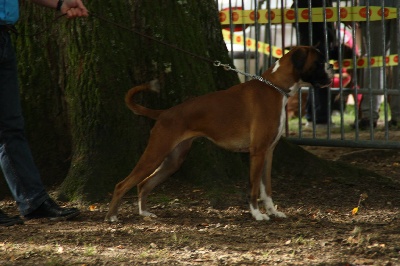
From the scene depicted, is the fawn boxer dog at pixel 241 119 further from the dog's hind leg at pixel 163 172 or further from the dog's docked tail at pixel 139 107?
the dog's hind leg at pixel 163 172

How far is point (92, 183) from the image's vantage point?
7.07m

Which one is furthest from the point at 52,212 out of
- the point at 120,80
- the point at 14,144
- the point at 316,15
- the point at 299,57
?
the point at 316,15

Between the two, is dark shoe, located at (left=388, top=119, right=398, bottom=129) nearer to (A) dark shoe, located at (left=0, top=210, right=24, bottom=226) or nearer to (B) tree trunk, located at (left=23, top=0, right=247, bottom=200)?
(B) tree trunk, located at (left=23, top=0, right=247, bottom=200)

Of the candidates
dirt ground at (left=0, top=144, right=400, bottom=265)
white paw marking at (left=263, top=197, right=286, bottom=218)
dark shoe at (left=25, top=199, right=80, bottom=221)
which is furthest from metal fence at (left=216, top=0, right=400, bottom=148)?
dark shoe at (left=25, top=199, right=80, bottom=221)

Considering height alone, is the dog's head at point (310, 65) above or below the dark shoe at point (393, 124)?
above

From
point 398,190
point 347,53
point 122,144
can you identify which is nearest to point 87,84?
point 122,144

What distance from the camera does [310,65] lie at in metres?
6.59

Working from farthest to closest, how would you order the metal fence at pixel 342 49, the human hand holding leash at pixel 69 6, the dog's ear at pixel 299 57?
1. the metal fence at pixel 342 49
2. the dog's ear at pixel 299 57
3. the human hand holding leash at pixel 69 6

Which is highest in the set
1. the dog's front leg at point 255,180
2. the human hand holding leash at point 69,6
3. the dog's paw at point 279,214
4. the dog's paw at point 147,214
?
the human hand holding leash at point 69,6

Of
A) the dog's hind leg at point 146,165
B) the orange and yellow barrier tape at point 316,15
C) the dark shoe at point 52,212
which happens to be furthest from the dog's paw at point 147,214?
the orange and yellow barrier tape at point 316,15

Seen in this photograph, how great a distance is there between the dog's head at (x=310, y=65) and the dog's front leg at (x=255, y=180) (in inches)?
27.8

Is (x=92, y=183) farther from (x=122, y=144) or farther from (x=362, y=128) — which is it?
(x=362, y=128)

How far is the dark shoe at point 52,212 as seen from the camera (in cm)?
655

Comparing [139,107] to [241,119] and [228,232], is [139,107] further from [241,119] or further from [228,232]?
[228,232]
